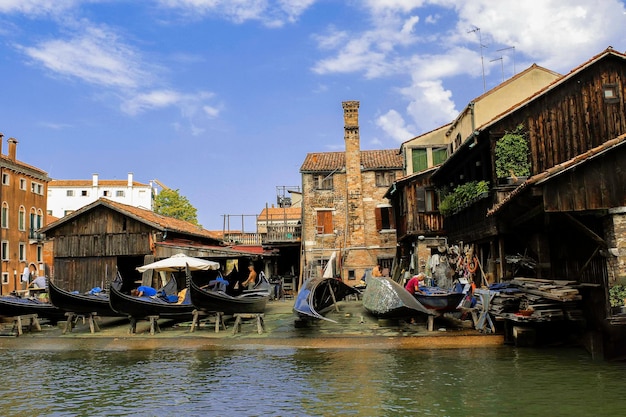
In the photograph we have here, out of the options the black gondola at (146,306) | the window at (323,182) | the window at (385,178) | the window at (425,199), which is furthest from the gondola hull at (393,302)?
the window at (323,182)

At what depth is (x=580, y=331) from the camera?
11.4 meters

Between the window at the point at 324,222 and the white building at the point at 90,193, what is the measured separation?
43842 mm

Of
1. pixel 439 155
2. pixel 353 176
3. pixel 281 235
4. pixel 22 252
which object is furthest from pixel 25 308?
pixel 22 252

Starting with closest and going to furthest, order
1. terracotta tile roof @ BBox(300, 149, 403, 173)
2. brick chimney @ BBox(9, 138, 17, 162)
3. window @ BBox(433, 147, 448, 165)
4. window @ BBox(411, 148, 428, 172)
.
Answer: window @ BBox(433, 147, 448, 165) < window @ BBox(411, 148, 428, 172) < terracotta tile roof @ BBox(300, 149, 403, 173) < brick chimney @ BBox(9, 138, 17, 162)

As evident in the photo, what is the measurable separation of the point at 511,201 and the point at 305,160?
2388cm

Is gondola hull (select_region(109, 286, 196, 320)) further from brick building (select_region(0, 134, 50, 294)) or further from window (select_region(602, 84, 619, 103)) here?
brick building (select_region(0, 134, 50, 294))

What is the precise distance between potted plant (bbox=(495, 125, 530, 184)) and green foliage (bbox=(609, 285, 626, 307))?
244 inches

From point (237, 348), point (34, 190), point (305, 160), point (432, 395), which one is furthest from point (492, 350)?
point (34, 190)

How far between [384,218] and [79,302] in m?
20.2

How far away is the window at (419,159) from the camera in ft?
90.8

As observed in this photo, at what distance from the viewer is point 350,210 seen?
1286 inches

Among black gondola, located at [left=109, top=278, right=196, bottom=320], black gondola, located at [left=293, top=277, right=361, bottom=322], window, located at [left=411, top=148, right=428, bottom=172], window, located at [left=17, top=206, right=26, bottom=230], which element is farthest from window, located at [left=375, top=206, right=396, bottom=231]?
window, located at [left=17, top=206, right=26, bottom=230]

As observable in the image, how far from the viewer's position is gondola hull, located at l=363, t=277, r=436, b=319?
546 inches

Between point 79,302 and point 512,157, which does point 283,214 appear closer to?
Answer: point 79,302
